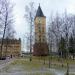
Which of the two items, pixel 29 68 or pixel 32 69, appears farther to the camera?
pixel 29 68

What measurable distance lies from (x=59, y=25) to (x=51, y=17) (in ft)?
11.8

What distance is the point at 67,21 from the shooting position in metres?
67.6

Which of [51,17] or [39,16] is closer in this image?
[51,17]

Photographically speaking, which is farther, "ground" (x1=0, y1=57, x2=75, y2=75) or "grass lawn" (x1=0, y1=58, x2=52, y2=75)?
"grass lawn" (x1=0, y1=58, x2=52, y2=75)

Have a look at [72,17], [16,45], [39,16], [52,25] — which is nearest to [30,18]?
[52,25]

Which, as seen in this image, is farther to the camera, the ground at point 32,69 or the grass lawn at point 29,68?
the grass lawn at point 29,68

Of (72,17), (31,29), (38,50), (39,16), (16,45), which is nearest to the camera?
(31,29)

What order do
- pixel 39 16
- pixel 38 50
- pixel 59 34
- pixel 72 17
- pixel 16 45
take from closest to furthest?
pixel 59 34 → pixel 72 17 → pixel 38 50 → pixel 39 16 → pixel 16 45

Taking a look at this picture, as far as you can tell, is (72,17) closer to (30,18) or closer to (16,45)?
(30,18)

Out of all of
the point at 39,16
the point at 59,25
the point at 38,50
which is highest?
the point at 39,16

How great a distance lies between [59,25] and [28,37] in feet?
34.4

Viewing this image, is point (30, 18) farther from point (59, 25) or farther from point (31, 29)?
point (59, 25)

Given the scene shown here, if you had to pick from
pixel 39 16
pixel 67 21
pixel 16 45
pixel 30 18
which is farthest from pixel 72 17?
pixel 16 45

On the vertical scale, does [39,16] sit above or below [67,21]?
above
